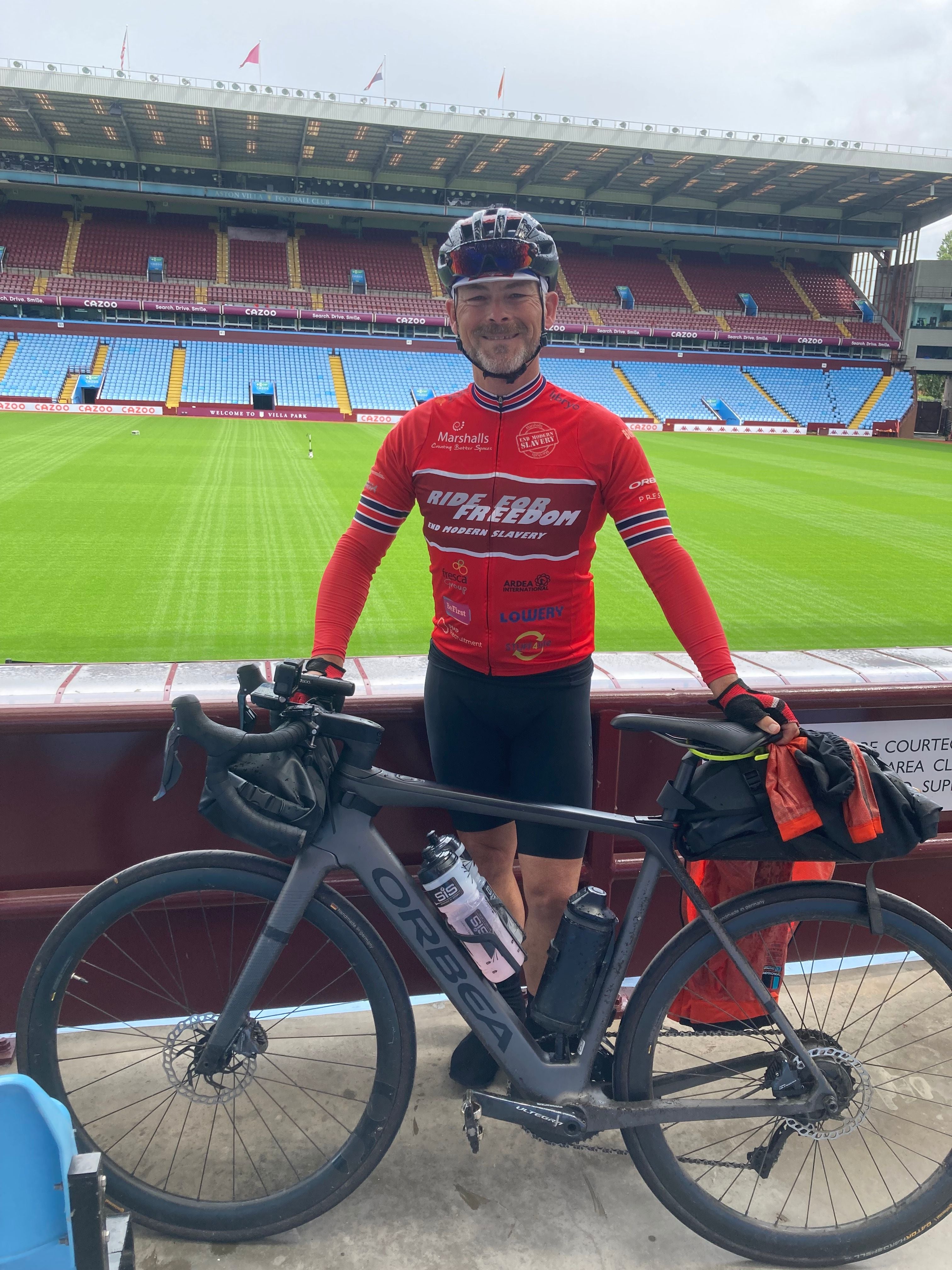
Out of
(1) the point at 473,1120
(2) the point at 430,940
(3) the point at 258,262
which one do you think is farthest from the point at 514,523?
(3) the point at 258,262

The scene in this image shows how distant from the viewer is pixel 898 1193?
1930 mm

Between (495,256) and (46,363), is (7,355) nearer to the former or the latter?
(46,363)

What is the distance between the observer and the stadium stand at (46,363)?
30.0 meters

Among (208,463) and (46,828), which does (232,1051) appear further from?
(208,463)

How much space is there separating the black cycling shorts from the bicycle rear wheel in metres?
0.47

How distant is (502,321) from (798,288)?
49783mm

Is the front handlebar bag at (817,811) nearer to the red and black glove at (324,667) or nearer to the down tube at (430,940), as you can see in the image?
the down tube at (430,940)

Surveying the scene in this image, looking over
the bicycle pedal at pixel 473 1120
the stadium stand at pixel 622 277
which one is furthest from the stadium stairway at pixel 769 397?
the bicycle pedal at pixel 473 1120

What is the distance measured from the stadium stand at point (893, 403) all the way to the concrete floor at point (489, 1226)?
39800 mm

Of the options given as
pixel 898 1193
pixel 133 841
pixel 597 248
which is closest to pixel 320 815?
pixel 133 841

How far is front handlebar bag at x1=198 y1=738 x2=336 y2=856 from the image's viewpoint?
1.68m

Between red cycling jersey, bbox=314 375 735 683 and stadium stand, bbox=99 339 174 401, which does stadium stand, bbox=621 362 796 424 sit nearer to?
stadium stand, bbox=99 339 174 401

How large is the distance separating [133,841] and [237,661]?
1.79 feet

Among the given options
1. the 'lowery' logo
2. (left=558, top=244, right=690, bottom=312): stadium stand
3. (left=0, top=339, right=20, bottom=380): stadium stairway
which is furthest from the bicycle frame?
(left=558, top=244, right=690, bottom=312): stadium stand
